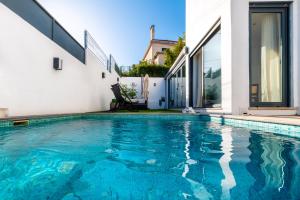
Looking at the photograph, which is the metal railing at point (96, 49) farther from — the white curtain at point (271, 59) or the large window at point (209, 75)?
the white curtain at point (271, 59)

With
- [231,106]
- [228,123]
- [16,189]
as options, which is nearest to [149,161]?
[16,189]

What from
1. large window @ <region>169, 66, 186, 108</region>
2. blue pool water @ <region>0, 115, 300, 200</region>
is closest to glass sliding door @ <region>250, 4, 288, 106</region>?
blue pool water @ <region>0, 115, 300, 200</region>

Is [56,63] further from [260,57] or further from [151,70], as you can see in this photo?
[151,70]

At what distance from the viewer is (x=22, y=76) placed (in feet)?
14.3

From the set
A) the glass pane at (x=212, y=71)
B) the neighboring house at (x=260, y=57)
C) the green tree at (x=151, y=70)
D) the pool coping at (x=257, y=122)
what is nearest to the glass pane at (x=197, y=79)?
the glass pane at (x=212, y=71)

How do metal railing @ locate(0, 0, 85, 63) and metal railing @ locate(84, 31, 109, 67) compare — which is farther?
metal railing @ locate(84, 31, 109, 67)

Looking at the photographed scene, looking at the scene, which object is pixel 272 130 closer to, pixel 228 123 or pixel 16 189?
pixel 228 123

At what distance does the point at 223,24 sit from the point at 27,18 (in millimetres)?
4530

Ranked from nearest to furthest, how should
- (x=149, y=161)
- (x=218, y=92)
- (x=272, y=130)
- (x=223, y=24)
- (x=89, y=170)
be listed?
(x=89, y=170)
(x=149, y=161)
(x=272, y=130)
(x=223, y=24)
(x=218, y=92)

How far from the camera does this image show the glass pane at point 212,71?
5664mm

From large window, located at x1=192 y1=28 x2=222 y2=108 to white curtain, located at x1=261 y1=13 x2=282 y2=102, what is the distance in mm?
1073

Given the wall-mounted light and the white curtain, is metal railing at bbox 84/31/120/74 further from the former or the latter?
the white curtain

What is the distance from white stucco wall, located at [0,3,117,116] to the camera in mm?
3893

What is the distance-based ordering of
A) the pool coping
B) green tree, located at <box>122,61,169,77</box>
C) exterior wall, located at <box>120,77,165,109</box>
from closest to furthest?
the pool coping
exterior wall, located at <box>120,77,165,109</box>
green tree, located at <box>122,61,169,77</box>
